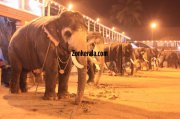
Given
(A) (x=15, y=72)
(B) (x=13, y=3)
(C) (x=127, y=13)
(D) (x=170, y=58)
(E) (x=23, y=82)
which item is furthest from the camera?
(C) (x=127, y=13)

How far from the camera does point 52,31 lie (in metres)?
10.5

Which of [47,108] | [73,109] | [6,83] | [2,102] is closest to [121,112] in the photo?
[73,109]

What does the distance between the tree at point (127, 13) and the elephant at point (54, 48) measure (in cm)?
6777

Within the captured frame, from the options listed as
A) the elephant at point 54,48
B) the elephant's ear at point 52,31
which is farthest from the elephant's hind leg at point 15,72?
the elephant's ear at point 52,31

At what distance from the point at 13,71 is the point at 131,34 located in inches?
2296

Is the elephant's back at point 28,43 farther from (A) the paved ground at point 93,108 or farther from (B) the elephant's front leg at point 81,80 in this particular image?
(B) the elephant's front leg at point 81,80

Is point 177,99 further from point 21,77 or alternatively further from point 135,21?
point 135,21

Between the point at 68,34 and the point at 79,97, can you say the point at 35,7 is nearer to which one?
the point at 68,34

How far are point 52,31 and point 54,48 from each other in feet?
1.56

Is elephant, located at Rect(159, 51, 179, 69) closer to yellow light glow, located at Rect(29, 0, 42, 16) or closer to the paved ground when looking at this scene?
yellow light glow, located at Rect(29, 0, 42, 16)

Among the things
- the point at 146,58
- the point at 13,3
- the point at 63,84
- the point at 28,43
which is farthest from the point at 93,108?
the point at 146,58

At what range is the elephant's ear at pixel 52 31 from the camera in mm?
10344

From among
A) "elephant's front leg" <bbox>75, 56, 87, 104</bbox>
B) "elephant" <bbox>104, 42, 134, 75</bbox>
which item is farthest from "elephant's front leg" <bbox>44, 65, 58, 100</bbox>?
"elephant" <bbox>104, 42, 134, 75</bbox>

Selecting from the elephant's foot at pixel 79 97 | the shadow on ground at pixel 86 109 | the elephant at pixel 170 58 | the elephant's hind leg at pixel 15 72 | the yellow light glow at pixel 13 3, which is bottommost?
the shadow on ground at pixel 86 109
